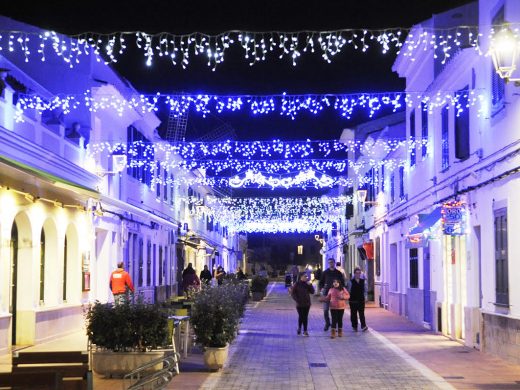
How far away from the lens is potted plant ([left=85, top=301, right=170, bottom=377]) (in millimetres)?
12281

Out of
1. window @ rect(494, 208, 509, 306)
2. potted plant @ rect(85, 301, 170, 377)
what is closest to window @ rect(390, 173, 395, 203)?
window @ rect(494, 208, 509, 306)

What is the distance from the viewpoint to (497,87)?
15914mm

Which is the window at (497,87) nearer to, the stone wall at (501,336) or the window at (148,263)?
the stone wall at (501,336)

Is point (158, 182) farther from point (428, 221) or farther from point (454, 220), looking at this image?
point (454, 220)

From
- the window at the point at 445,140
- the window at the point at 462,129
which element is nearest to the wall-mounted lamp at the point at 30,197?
the window at the point at 462,129

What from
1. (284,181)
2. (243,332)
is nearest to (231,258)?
(284,181)

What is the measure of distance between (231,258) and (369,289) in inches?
1871

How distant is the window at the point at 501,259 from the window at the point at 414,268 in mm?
9310

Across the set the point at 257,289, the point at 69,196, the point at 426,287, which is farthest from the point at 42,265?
the point at 257,289

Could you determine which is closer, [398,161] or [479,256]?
[479,256]

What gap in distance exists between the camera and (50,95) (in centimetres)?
2256

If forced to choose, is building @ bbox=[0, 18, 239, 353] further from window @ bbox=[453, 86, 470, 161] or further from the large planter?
window @ bbox=[453, 86, 470, 161]

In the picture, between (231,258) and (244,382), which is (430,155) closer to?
(244,382)

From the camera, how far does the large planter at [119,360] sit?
12.3 m
